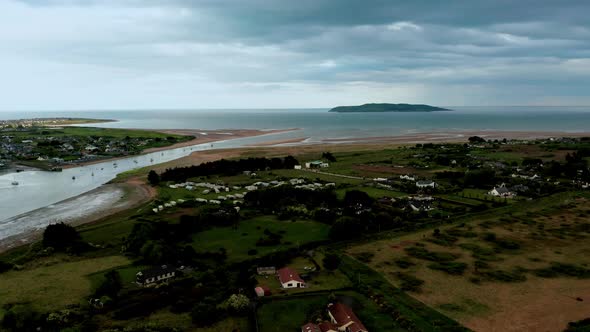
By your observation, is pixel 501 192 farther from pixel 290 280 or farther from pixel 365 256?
pixel 290 280

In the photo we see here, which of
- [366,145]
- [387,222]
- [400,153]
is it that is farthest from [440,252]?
[366,145]

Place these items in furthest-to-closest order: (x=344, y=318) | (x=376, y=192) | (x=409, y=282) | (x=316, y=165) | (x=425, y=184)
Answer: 1. (x=316, y=165)
2. (x=425, y=184)
3. (x=376, y=192)
4. (x=409, y=282)
5. (x=344, y=318)

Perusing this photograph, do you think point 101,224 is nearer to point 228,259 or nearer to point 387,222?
point 228,259

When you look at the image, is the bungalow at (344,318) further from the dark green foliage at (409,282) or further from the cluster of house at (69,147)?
the cluster of house at (69,147)

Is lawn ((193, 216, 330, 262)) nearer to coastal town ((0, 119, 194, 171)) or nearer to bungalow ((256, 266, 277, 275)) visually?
bungalow ((256, 266, 277, 275))

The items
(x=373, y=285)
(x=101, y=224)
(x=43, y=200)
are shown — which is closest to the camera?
(x=373, y=285)

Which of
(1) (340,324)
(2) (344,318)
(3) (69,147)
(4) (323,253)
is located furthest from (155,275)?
(3) (69,147)
